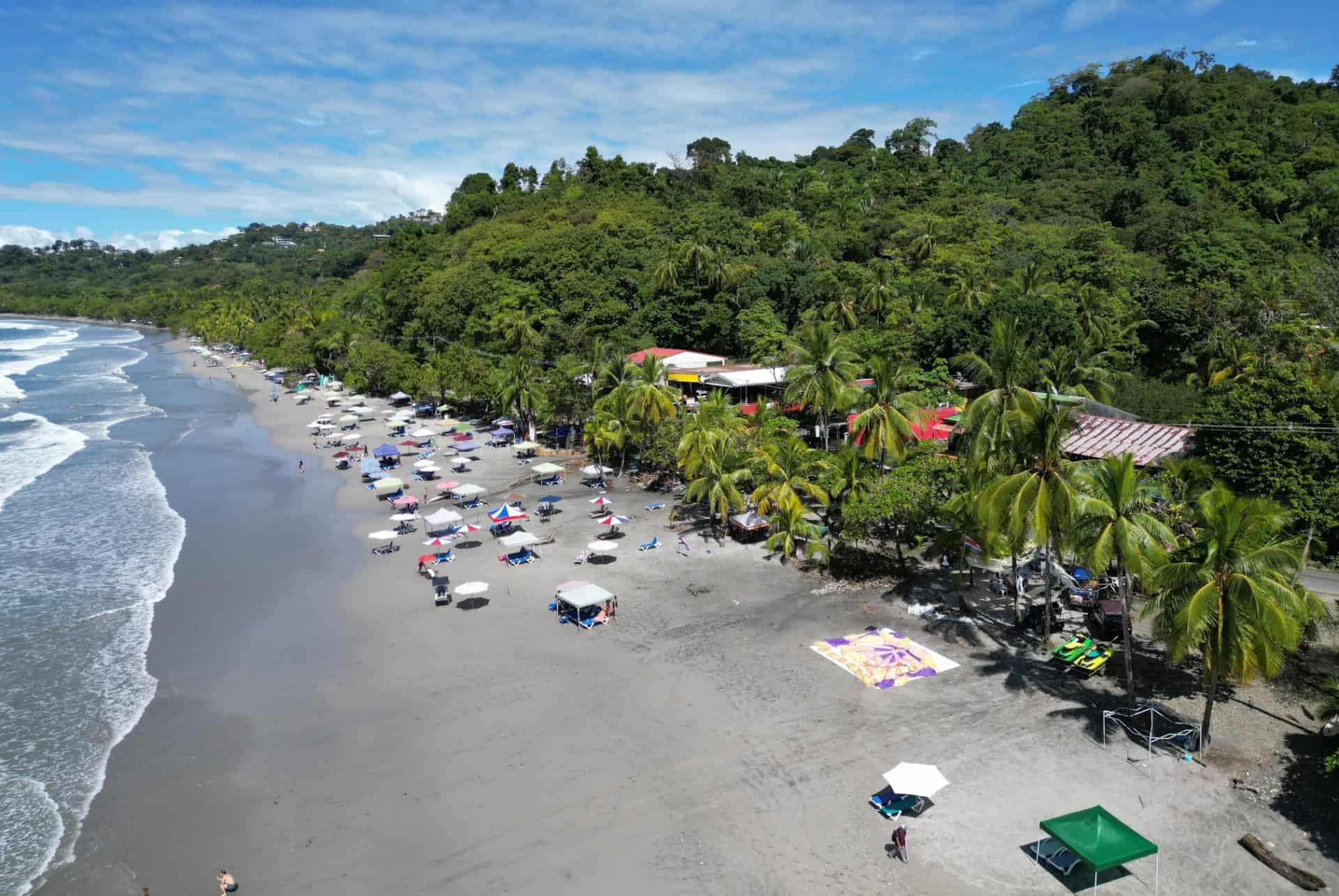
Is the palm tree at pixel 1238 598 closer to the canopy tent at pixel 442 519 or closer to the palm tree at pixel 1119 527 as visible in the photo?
the palm tree at pixel 1119 527

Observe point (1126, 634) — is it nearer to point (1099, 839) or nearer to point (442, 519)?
point (1099, 839)

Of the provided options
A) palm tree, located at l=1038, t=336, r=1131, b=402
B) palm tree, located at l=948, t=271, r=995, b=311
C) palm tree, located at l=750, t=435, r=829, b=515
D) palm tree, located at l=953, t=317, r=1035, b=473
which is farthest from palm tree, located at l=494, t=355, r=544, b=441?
palm tree, located at l=953, t=317, r=1035, b=473

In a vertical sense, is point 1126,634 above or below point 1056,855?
above

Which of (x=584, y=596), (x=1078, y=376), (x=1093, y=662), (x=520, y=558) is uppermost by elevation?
(x=1078, y=376)

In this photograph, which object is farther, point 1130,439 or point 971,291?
point 971,291

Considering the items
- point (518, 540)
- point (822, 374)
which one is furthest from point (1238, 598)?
point (518, 540)

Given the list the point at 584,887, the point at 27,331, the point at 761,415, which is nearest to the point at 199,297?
the point at 27,331

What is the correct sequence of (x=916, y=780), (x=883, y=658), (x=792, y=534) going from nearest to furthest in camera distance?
(x=916, y=780) < (x=883, y=658) < (x=792, y=534)
